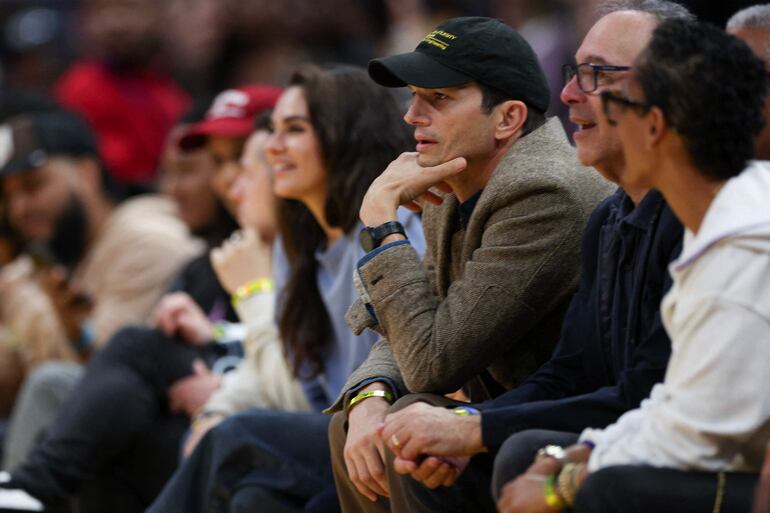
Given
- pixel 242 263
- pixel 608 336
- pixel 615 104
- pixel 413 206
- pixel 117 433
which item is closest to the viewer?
pixel 615 104

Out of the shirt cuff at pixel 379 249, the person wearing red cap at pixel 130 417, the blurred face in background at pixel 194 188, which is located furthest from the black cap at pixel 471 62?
the blurred face in background at pixel 194 188

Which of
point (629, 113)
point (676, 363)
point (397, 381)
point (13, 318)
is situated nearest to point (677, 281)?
point (676, 363)

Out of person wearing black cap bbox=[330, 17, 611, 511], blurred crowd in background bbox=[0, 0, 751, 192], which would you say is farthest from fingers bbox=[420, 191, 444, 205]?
blurred crowd in background bbox=[0, 0, 751, 192]

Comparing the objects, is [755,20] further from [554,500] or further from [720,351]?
[554,500]

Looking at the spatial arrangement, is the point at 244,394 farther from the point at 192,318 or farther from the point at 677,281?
the point at 677,281

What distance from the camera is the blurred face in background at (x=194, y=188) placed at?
5629 mm

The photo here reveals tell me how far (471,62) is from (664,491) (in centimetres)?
123

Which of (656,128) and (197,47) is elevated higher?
(656,128)

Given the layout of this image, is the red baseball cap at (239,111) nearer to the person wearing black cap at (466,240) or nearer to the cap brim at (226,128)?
the cap brim at (226,128)

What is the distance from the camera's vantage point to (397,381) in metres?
3.19

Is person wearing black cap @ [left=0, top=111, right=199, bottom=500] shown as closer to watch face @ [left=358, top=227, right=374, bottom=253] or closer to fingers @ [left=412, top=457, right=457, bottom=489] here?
watch face @ [left=358, top=227, right=374, bottom=253]

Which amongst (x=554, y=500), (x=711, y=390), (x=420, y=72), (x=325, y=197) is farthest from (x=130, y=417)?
(x=711, y=390)

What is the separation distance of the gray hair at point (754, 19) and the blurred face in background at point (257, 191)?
1.87 meters

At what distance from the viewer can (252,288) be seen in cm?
446
